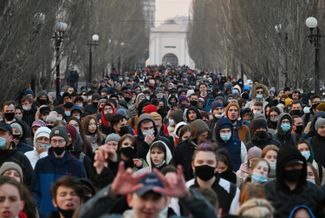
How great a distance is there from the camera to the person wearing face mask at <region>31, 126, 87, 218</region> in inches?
422

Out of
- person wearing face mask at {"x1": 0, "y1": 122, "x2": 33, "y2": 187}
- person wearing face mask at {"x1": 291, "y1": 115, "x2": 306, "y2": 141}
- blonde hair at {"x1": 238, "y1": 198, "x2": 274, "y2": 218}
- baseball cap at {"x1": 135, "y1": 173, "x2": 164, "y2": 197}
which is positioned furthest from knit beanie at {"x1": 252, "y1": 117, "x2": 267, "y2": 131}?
baseball cap at {"x1": 135, "y1": 173, "x2": 164, "y2": 197}

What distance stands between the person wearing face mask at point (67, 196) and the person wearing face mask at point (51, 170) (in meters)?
2.79

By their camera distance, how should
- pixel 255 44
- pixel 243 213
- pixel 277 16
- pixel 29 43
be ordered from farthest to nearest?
pixel 255 44, pixel 277 16, pixel 29 43, pixel 243 213

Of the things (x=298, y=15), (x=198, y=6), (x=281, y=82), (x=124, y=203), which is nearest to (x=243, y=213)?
(x=124, y=203)

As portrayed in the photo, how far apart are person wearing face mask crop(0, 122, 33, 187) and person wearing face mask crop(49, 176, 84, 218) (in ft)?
12.0

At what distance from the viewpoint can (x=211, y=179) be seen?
340 inches

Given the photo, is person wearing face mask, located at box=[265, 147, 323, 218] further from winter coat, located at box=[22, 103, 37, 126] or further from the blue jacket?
winter coat, located at box=[22, 103, 37, 126]

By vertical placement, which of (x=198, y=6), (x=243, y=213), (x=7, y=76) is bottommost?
(x=243, y=213)

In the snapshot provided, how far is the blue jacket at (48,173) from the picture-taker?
10711mm

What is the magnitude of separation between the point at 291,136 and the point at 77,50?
1282 inches

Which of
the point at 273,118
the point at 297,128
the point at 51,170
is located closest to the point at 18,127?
the point at 51,170

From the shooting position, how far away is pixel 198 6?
343ft

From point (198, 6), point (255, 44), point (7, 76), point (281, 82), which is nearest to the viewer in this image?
point (7, 76)

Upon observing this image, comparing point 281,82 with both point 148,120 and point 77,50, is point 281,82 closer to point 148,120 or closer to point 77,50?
point 77,50
